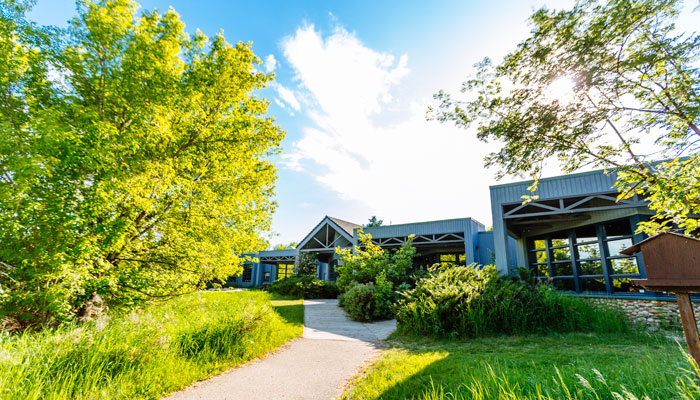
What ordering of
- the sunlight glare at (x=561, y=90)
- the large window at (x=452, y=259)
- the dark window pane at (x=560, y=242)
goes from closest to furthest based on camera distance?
the sunlight glare at (x=561, y=90), the dark window pane at (x=560, y=242), the large window at (x=452, y=259)

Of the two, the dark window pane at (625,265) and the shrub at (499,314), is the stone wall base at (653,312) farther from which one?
the dark window pane at (625,265)

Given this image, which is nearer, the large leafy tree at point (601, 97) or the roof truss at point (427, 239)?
the large leafy tree at point (601, 97)

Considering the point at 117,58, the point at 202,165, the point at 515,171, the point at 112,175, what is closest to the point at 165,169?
the point at 112,175

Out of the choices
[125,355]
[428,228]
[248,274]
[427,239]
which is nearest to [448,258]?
[427,239]

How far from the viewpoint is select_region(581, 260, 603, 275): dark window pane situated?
1007 cm

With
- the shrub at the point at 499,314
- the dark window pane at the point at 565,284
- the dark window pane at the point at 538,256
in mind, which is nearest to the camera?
the shrub at the point at 499,314

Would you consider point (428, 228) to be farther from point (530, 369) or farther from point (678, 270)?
point (678, 270)

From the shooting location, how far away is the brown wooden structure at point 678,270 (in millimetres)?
2629

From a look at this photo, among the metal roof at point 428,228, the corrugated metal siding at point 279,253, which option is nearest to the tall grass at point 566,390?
the metal roof at point 428,228

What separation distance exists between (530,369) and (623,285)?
888 cm

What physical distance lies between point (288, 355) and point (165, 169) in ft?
15.5

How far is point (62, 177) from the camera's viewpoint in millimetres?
5035

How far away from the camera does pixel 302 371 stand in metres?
4.64

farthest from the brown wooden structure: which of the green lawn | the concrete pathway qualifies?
the concrete pathway
